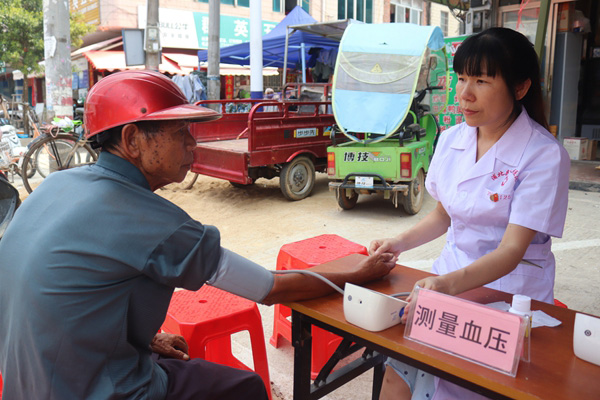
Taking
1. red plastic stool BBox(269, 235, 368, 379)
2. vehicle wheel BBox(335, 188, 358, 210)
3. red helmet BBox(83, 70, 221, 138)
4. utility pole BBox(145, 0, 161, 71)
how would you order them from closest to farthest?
red helmet BBox(83, 70, 221, 138)
red plastic stool BBox(269, 235, 368, 379)
vehicle wheel BBox(335, 188, 358, 210)
utility pole BBox(145, 0, 161, 71)

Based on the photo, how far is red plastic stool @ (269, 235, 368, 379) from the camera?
267 centimetres

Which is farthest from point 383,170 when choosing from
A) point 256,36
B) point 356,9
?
point 356,9

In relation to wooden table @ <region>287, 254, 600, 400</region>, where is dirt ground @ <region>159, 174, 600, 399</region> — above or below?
below

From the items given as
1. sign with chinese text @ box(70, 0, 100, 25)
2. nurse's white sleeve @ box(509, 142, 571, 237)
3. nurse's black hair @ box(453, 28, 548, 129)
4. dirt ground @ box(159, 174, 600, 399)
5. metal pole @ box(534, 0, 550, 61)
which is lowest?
dirt ground @ box(159, 174, 600, 399)

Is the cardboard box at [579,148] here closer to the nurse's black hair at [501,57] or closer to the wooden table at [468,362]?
the nurse's black hair at [501,57]

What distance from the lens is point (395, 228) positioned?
18.8ft

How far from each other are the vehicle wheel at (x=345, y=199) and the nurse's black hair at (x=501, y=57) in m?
4.54

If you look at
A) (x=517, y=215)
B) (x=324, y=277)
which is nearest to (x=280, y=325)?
(x=324, y=277)

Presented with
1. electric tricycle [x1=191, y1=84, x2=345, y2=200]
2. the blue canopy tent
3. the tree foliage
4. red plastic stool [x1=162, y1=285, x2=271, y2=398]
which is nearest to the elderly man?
red plastic stool [x1=162, y1=285, x2=271, y2=398]

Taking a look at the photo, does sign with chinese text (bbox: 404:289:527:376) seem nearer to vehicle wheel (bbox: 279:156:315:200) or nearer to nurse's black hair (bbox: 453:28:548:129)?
nurse's black hair (bbox: 453:28:548:129)

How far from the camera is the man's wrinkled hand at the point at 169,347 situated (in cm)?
170

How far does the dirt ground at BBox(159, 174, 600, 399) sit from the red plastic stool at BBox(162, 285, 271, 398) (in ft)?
1.40

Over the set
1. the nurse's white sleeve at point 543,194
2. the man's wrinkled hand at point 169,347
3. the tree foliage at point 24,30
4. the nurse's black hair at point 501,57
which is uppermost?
the tree foliage at point 24,30

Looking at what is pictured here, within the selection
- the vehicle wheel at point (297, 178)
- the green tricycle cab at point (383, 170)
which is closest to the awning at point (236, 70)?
the vehicle wheel at point (297, 178)
